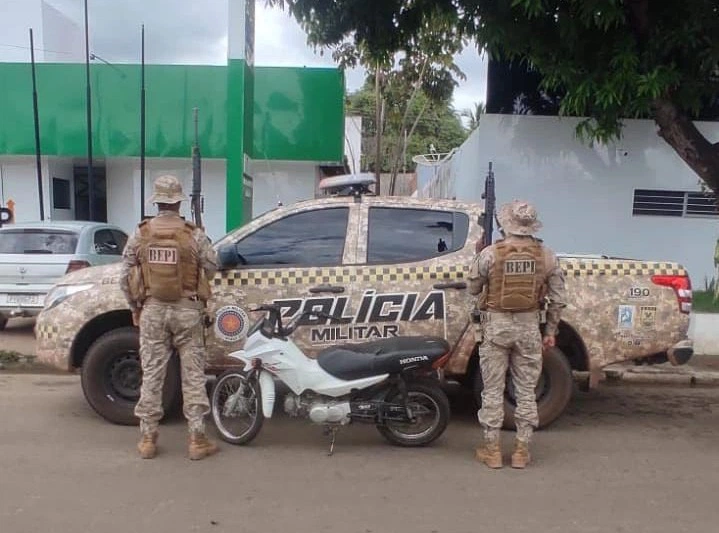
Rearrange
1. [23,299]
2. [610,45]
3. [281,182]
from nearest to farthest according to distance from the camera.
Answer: [610,45] < [23,299] < [281,182]

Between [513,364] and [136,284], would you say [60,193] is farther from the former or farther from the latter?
[513,364]

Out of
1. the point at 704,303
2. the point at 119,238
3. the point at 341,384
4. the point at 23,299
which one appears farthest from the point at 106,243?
the point at 704,303

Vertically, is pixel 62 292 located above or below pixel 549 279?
below

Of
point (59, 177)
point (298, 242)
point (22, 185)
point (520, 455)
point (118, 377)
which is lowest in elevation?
point (520, 455)

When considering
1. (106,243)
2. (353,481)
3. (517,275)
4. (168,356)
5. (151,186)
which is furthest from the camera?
(151,186)

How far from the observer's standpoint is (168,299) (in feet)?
14.8

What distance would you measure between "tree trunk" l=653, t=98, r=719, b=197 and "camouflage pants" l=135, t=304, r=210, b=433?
5.73 m

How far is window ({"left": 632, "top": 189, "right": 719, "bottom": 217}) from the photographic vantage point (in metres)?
10.4

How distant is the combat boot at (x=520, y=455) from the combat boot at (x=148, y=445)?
2.43 m

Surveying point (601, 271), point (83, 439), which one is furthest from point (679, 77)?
point (83, 439)

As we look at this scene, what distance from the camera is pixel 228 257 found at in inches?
197

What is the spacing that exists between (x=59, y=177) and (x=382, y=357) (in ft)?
45.1

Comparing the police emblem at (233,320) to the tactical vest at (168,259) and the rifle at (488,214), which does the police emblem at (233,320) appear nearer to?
the tactical vest at (168,259)

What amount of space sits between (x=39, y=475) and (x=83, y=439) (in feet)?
2.34
